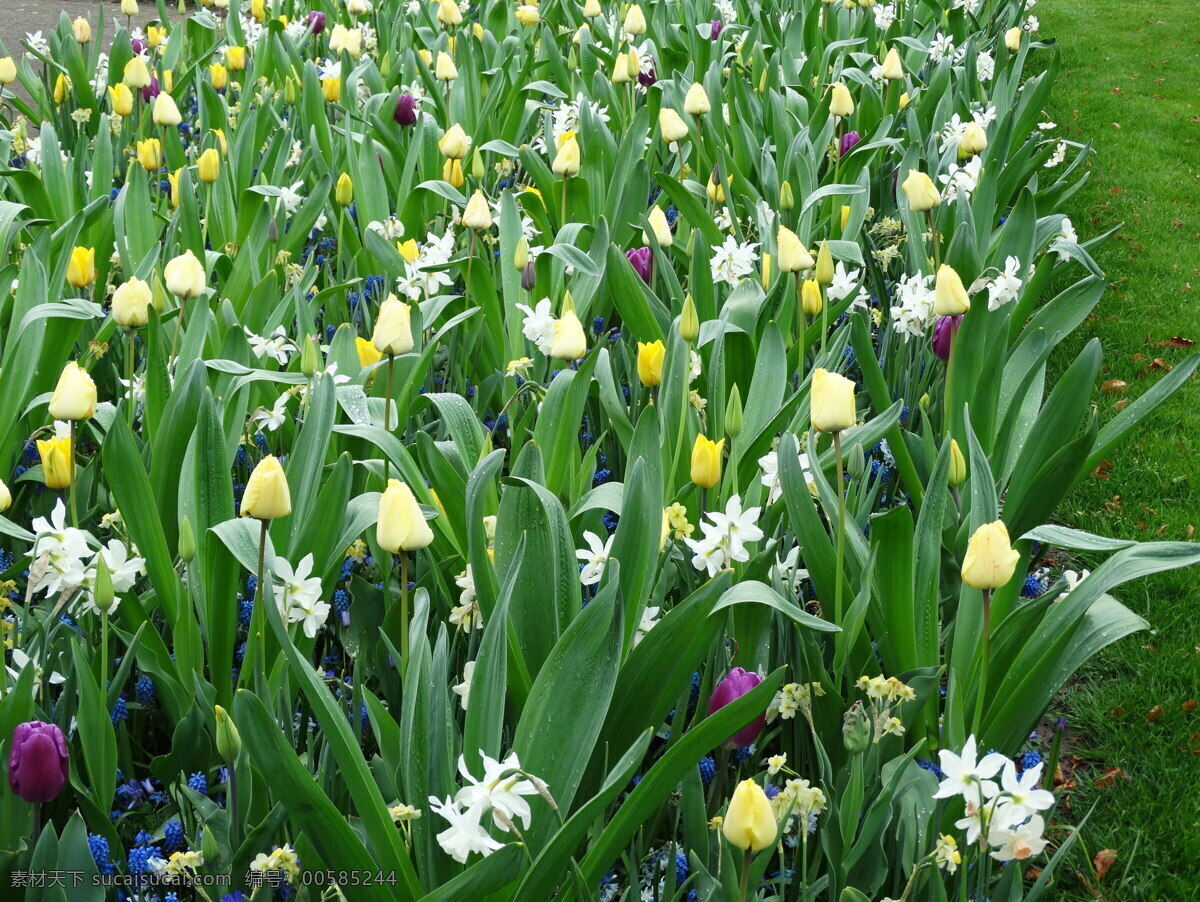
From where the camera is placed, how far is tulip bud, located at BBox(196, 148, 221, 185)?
102 inches

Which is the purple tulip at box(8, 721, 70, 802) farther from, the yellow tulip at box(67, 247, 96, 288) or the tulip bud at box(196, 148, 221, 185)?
the tulip bud at box(196, 148, 221, 185)

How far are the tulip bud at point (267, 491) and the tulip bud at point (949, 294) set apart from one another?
3.38 ft

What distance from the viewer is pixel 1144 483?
2.69 meters

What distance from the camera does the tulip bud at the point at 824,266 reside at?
2.09 meters

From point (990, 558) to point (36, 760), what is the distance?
38.5 inches

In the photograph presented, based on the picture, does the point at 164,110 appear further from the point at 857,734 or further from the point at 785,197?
the point at 857,734

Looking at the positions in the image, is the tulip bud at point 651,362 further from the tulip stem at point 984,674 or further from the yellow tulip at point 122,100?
the yellow tulip at point 122,100

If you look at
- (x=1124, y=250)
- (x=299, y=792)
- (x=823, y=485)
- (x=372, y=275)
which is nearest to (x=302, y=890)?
(x=299, y=792)

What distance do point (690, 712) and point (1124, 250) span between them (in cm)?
319

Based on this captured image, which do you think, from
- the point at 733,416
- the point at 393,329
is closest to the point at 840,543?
the point at 733,416

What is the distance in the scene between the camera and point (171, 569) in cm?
151

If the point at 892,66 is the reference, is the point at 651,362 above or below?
below

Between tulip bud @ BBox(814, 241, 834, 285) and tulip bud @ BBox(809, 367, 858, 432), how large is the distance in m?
0.81

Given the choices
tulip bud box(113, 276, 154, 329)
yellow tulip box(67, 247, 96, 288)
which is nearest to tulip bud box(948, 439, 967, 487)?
tulip bud box(113, 276, 154, 329)
